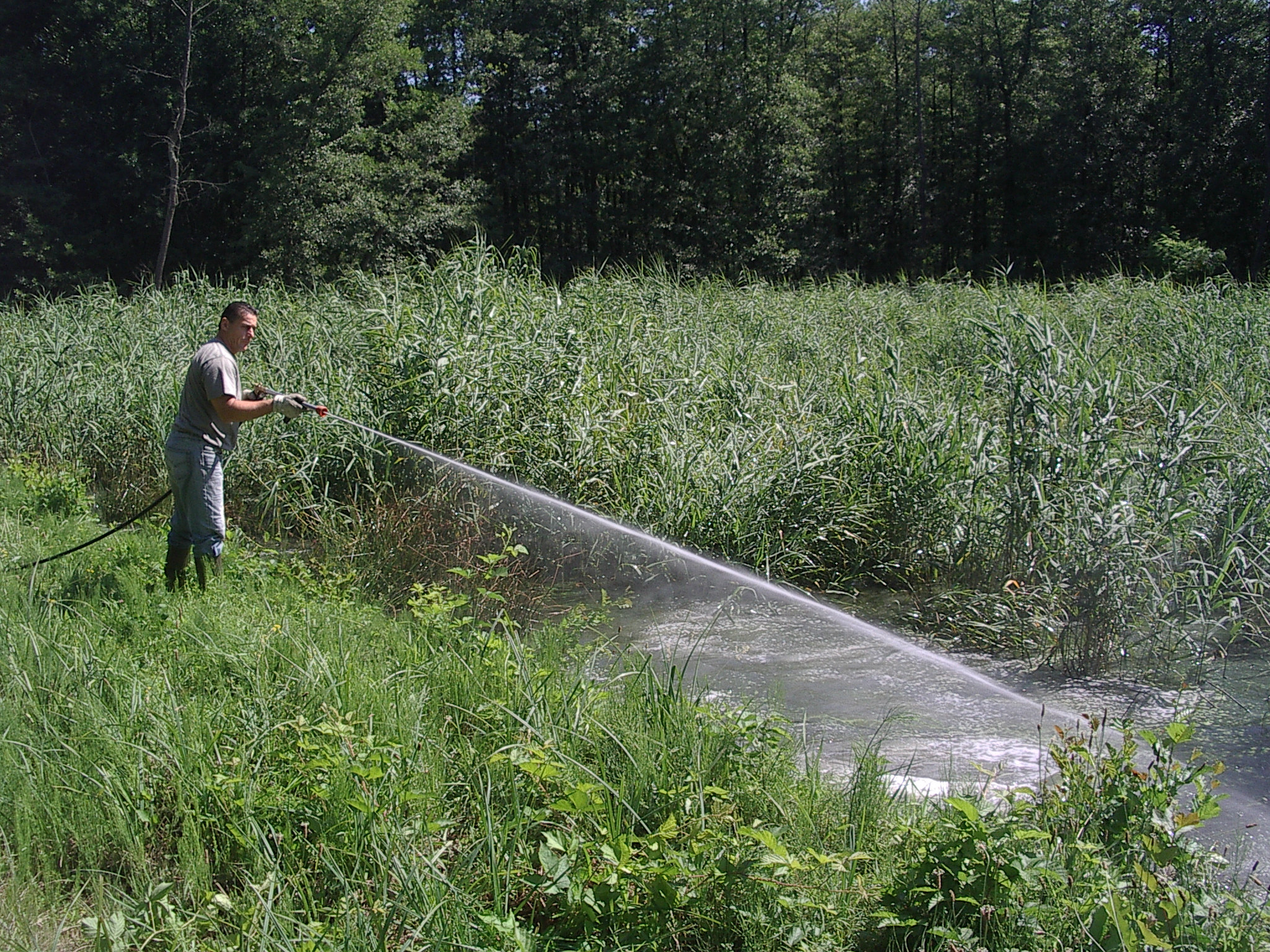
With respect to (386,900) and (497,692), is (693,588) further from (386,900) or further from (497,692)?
(386,900)

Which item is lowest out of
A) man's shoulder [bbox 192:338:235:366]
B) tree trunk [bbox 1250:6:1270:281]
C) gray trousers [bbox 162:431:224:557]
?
gray trousers [bbox 162:431:224:557]

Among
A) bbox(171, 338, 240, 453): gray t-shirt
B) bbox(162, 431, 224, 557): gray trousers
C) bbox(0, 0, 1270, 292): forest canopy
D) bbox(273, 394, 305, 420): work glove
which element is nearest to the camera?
bbox(273, 394, 305, 420): work glove

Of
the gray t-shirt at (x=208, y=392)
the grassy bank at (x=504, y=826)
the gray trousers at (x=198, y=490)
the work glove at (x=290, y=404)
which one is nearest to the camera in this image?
the grassy bank at (x=504, y=826)

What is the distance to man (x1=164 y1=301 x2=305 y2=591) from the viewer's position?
5562mm

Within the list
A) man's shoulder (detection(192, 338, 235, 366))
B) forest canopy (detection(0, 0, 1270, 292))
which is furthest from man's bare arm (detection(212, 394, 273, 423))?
forest canopy (detection(0, 0, 1270, 292))

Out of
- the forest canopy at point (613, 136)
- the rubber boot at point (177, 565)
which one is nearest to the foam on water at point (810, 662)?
the rubber boot at point (177, 565)

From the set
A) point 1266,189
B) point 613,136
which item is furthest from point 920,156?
point 1266,189

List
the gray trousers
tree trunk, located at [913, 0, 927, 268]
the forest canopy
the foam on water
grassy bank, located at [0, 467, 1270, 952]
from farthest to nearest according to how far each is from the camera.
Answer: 1. tree trunk, located at [913, 0, 927, 268]
2. the forest canopy
3. the gray trousers
4. the foam on water
5. grassy bank, located at [0, 467, 1270, 952]

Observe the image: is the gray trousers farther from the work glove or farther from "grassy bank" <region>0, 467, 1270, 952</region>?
"grassy bank" <region>0, 467, 1270, 952</region>

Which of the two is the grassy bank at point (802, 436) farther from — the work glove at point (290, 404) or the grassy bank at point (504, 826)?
the grassy bank at point (504, 826)

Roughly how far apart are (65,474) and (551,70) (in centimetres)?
2786

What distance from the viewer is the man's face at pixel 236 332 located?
18.8 feet

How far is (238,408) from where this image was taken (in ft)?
18.1

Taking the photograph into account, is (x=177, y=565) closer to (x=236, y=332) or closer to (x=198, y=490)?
(x=198, y=490)
